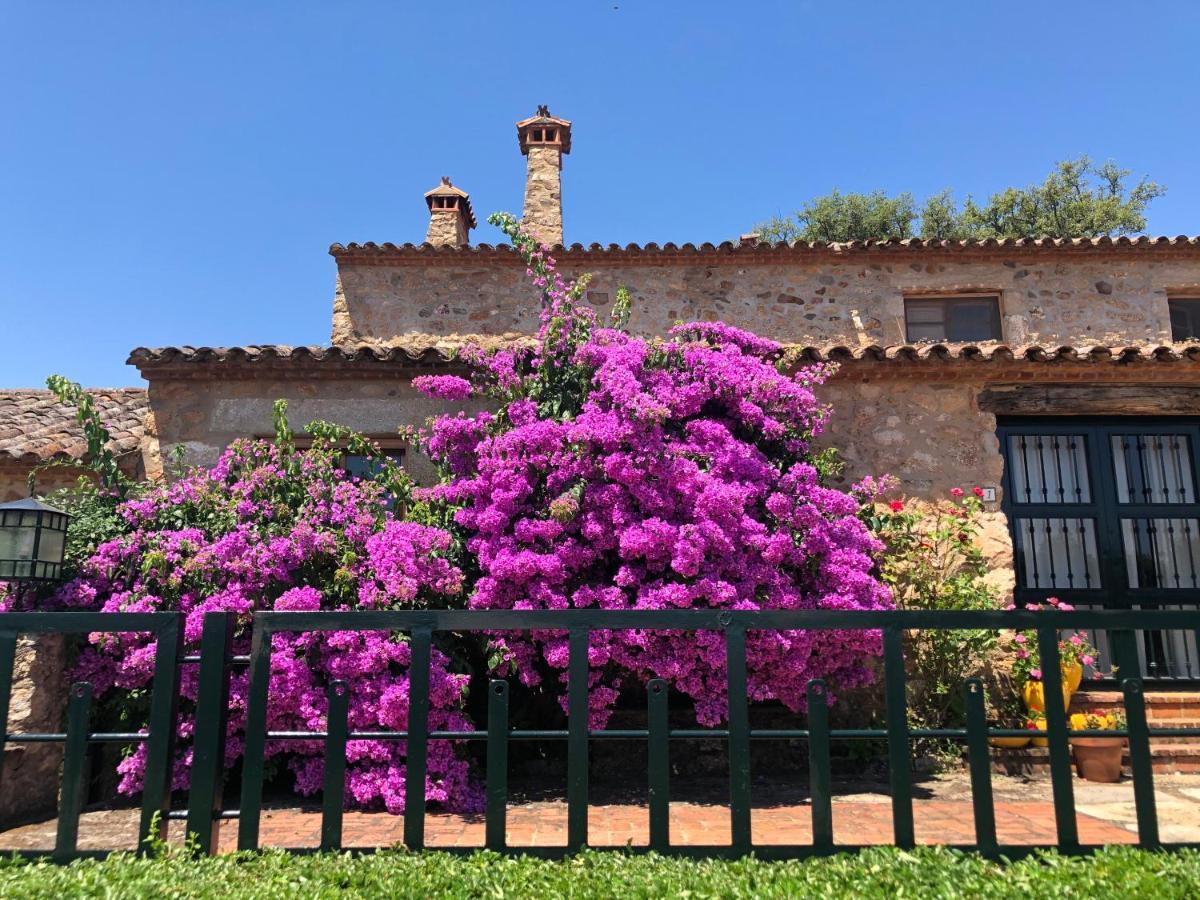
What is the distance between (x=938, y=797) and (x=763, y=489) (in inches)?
92.4

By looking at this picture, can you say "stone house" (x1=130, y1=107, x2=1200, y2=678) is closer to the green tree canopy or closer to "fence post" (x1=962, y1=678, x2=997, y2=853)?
"fence post" (x1=962, y1=678, x2=997, y2=853)

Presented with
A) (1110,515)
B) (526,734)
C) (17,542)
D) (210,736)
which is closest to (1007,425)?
(1110,515)

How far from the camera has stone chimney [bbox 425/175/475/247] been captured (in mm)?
13938

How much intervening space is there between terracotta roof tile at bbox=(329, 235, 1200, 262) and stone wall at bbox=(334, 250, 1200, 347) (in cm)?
6

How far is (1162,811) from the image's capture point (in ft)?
16.8

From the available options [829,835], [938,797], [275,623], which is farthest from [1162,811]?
[275,623]

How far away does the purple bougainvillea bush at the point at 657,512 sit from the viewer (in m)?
5.68

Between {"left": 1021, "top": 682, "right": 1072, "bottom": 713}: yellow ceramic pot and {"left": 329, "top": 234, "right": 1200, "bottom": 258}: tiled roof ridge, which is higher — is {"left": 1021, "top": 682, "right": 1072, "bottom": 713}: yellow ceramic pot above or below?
below

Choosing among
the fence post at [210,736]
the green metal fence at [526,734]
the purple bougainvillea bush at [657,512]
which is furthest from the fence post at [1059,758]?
the fence post at [210,736]

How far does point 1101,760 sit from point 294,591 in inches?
230

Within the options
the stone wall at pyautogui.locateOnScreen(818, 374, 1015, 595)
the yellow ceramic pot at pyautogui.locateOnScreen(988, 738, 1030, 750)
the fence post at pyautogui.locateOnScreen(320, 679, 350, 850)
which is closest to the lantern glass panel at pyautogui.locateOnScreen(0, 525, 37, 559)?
the fence post at pyautogui.locateOnScreen(320, 679, 350, 850)

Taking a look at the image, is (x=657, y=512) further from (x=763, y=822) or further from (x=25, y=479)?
(x=25, y=479)

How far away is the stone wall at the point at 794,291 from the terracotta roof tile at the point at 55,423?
341cm

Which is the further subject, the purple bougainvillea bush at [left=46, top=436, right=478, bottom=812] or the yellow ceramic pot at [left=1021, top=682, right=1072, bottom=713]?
the yellow ceramic pot at [left=1021, top=682, right=1072, bottom=713]
